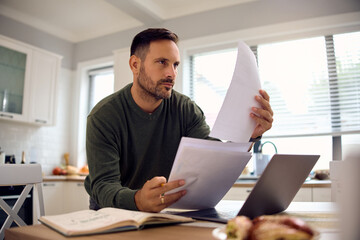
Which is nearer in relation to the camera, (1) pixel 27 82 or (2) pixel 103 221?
(2) pixel 103 221

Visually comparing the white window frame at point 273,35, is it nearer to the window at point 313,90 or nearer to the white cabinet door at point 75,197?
the window at point 313,90

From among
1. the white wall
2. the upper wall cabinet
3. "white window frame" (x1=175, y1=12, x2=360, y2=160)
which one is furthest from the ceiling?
the white wall

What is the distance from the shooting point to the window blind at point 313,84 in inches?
134

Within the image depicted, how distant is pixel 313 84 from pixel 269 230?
3395 millimetres

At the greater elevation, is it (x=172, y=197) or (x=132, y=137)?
(x=132, y=137)

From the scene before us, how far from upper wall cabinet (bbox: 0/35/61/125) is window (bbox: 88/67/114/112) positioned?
671 millimetres

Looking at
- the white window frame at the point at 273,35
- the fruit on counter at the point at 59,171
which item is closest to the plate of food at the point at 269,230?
the white window frame at the point at 273,35

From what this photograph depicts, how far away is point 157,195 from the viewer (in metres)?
0.90

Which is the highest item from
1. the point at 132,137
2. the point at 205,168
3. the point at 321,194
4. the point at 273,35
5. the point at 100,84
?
the point at 273,35

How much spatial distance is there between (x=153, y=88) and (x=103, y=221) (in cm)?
83

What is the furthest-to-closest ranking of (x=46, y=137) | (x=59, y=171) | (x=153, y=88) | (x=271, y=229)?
1. (x=46, y=137)
2. (x=59, y=171)
3. (x=153, y=88)
4. (x=271, y=229)

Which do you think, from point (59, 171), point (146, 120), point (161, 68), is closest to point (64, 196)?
point (59, 171)

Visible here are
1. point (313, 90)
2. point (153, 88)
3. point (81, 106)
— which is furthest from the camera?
point (81, 106)

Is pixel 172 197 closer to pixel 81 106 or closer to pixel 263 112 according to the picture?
pixel 263 112
